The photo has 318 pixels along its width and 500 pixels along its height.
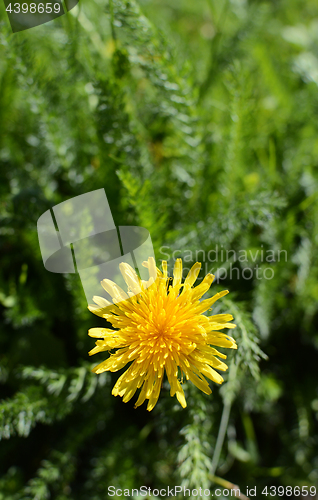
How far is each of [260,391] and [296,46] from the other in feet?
4.25

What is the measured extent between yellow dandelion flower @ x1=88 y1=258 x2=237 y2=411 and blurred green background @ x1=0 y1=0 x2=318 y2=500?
97 mm

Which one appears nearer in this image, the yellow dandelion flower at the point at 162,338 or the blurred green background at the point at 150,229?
the yellow dandelion flower at the point at 162,338

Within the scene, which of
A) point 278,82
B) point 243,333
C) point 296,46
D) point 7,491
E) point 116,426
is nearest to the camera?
point 243,333

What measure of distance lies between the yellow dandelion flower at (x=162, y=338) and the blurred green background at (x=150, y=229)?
0.32 feet

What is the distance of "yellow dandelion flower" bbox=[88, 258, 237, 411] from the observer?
61 cm

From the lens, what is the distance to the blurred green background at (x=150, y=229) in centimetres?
80

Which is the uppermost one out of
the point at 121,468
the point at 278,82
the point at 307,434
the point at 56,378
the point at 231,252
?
the point at 278,82

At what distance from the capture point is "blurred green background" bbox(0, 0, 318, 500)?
80 cm

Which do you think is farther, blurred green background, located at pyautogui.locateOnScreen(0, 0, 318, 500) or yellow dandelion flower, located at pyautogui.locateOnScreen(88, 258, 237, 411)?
blurred green background, located at pyautogui.locateOnScreen(0, 0, 318, 500)

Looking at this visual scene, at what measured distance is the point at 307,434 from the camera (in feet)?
3.26

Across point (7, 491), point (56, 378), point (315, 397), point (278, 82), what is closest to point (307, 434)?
point (315, 397)

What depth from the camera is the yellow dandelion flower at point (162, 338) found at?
0.61 m

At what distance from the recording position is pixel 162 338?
0.63m

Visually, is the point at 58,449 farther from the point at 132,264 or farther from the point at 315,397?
the point at 315,397
